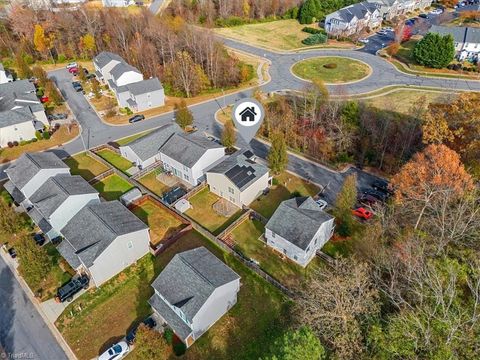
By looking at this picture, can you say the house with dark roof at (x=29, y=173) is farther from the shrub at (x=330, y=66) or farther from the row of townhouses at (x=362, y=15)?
the row of townhouses at (x=362, y=15)

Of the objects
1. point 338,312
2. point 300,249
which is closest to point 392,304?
point 338,312

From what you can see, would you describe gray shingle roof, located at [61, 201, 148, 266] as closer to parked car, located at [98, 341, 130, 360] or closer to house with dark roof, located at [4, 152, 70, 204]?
parked car, located at [98, 341, 130, 360]

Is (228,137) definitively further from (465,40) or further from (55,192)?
(465,40)

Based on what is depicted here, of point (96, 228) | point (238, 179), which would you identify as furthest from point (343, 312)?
point (96, 228)

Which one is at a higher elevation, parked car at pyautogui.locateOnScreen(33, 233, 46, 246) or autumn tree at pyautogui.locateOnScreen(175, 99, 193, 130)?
autumn tree at pyautogui.locateOnScreen(175, 99, 193, 130)

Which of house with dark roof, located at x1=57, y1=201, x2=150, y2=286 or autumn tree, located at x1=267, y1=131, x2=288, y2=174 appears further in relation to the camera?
autumn tree, located at x1=267, y1=131, x2=288, y2=174

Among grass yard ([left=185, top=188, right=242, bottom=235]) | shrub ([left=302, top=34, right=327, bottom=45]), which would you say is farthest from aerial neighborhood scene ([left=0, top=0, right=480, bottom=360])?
shrub ([left=302, top=34, right=327, bottom=45])
